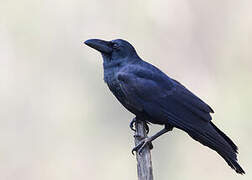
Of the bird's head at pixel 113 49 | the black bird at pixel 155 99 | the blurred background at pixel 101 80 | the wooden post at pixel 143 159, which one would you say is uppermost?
the blurred background at pixel 101 80

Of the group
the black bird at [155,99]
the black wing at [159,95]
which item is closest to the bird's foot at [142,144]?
the black bird at [155,99]

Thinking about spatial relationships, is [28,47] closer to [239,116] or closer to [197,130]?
[239,116]

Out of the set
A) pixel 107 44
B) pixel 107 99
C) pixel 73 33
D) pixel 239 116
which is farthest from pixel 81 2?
pixel 107 44

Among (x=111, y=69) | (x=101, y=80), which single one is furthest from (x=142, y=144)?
(x=101, y=80)

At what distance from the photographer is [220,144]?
364 inches

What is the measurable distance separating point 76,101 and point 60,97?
375 mm

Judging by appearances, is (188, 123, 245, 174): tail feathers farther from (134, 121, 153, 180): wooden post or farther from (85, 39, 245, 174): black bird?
(134, 121, 153, 180): wooden post

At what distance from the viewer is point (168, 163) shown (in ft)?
56.3

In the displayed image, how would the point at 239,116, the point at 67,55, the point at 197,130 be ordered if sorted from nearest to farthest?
the point at 197,130
the point at 239,116
the point at 67,55

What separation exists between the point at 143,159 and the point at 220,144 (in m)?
0.96

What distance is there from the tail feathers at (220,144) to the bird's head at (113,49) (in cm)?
141

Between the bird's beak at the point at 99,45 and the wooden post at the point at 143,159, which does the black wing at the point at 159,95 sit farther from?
the bird's beak at the point at 99,45

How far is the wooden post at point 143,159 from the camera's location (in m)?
8.38

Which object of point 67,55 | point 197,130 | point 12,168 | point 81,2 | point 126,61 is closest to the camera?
point 197,130
